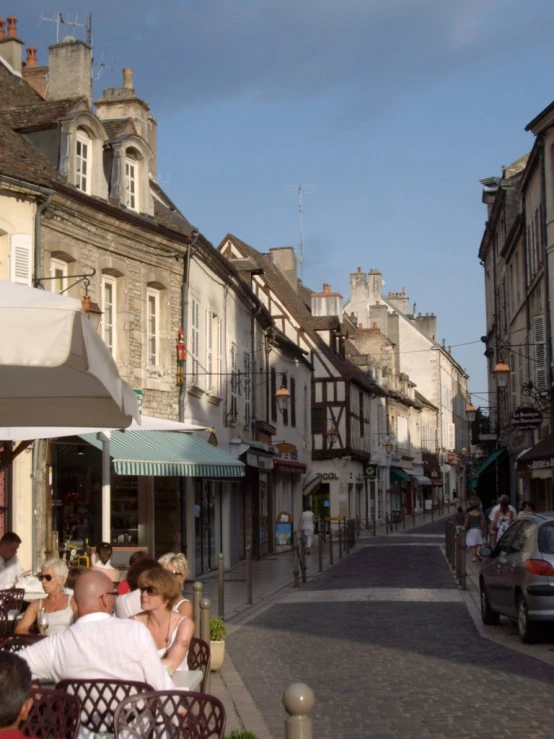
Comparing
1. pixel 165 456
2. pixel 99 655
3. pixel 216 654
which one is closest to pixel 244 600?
pixel 165 456

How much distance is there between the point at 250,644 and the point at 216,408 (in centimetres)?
1222

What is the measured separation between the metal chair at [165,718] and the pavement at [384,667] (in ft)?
10.7

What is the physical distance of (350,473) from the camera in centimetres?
5056

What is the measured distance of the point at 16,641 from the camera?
263 inches

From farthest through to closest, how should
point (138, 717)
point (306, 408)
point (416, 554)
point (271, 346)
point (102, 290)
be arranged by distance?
point (306, 408), point (271, 346), point (416, 554), point (102, 290), point (138, 717)

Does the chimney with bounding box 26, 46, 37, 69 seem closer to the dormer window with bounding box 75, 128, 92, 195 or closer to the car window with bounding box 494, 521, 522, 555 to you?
the dormer window with bounding box 75, 128, 92, 195

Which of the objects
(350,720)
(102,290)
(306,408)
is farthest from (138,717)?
(306,408)

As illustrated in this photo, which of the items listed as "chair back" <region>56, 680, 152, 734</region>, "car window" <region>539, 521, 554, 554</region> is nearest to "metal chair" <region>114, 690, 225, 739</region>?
"chair back" <region>56, 680, 152, 734</region>

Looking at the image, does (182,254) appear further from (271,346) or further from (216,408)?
(271,346)

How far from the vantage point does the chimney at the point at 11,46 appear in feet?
77.1

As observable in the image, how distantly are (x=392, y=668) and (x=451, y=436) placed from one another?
8301 cm

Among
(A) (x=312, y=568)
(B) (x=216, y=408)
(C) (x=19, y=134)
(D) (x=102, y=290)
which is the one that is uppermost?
(C) (x=19, y=134)

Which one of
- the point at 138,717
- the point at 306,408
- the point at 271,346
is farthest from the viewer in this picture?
the point at 306,408

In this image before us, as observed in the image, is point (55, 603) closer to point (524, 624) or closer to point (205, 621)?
point (205, 621)
